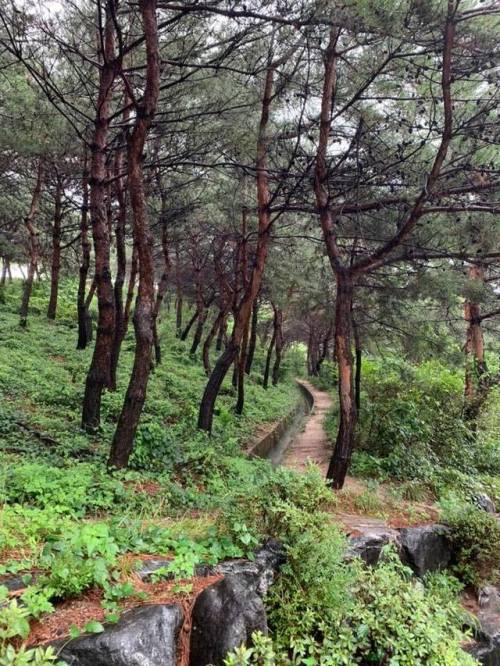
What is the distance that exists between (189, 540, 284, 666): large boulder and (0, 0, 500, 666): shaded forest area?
6 centimetres

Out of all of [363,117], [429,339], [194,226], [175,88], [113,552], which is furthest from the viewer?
[194,226]

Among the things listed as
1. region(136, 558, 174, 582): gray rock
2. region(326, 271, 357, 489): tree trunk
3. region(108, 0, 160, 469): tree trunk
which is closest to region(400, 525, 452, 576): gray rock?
region(326, 271, 357, 489): tree trunk

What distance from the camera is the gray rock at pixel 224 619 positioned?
2.59 m

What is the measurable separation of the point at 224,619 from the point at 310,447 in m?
9.54

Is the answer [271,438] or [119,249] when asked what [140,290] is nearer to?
[119,249]

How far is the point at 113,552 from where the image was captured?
2674 mm

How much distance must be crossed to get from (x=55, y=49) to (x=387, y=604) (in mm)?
8214

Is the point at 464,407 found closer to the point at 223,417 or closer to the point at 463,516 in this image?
the point at 463,516

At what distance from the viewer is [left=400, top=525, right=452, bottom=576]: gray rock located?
486 centimetres

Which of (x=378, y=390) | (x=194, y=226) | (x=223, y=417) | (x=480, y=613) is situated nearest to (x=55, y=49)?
(x=194, y=226)

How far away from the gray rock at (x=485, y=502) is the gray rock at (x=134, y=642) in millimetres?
5106

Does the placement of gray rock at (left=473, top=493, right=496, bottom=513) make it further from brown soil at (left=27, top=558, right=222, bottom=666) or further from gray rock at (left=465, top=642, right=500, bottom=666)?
brown soil at (left=27, top=558, right=222, bottom=666)

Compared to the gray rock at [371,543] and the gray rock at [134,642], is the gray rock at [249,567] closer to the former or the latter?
the gray rock at [134,642]

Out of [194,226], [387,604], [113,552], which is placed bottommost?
[387,604]
